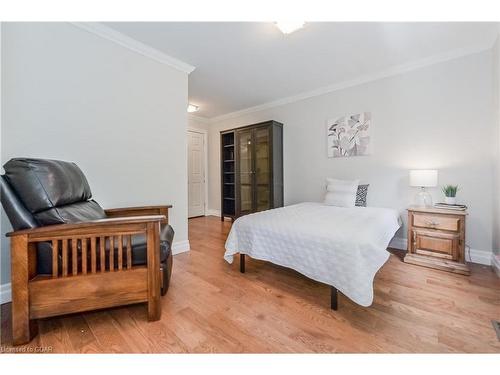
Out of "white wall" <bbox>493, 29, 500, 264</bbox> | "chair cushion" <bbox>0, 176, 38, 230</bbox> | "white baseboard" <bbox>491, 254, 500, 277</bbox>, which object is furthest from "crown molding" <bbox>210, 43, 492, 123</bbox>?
"chair cushion" <bbox>0, 176, 38, 230</bbox>

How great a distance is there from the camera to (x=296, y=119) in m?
3.78

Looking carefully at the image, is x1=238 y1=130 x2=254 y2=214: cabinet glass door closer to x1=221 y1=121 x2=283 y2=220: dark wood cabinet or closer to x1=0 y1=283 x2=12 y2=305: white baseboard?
x1=221 y1=121 x2=283 y2=220: dark wood cabinet

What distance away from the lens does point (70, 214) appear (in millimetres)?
1420

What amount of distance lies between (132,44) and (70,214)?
1810 mm

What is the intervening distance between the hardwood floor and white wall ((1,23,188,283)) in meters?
→ 0.96

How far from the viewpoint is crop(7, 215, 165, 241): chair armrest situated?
1.18 m

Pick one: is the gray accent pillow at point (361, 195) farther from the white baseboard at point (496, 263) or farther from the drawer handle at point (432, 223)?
the white baseboard at point (496, 263)

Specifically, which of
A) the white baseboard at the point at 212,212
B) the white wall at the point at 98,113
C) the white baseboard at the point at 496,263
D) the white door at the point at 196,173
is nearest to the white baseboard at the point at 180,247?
the white wall at the point at 98,113

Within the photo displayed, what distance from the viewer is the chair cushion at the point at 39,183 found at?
125cm

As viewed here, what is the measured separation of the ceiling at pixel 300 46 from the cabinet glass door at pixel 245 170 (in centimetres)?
109
